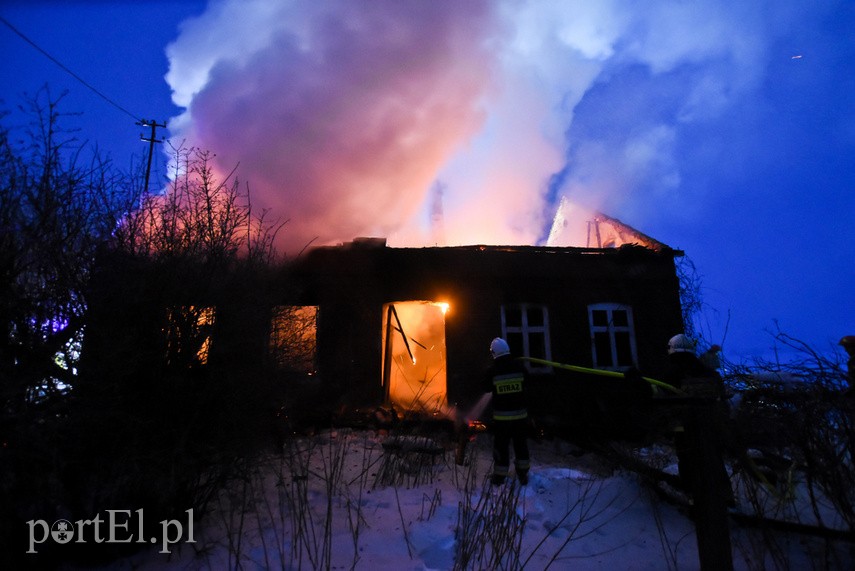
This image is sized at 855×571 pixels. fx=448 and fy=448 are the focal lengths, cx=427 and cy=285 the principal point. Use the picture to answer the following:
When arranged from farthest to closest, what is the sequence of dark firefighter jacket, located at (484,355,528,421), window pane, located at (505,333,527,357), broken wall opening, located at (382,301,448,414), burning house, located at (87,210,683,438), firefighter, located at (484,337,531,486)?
broken wall opening, located at (382,301,448,414), window pane, located at (505,333,527,357), burning house, located at (87,210,683,438), dark firefighter jacket, located at (484,355,528,421), firefighter, located at (484,337,531,486)

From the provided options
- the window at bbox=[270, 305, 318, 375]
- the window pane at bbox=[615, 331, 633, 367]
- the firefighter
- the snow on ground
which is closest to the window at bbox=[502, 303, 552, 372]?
the window pane at bbox=[615, 331, 633, 367]

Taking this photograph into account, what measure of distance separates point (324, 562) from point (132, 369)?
6.51ft

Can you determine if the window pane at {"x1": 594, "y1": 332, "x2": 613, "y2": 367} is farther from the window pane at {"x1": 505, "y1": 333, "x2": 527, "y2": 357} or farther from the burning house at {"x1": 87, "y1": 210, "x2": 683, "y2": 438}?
the window pane at {"x1": 505, "y1": 333, "x2": 527, "y2": 357}

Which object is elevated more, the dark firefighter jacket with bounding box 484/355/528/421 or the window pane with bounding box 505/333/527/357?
the window pane with bounding box 505/333/527/357

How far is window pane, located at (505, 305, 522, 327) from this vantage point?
35.3ft

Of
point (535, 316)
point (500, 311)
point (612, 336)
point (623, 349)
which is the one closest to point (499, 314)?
point (500, 311)

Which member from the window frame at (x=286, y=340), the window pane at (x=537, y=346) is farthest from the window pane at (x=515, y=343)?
the window frame at (x=286, y=340)

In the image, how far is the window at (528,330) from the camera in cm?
1052

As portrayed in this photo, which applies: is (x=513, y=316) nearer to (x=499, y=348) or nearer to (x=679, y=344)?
(x=499, y=348)

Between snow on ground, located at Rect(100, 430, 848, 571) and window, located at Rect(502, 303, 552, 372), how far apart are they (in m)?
5.25

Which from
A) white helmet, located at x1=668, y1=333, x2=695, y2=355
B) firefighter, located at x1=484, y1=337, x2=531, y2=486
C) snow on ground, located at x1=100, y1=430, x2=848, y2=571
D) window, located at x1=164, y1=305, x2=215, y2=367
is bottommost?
snow on ground, located at x1=100, y1=430, x2=848, y2=571

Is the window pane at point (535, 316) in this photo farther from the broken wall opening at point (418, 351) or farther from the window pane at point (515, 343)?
the broken wall opening at point (418, 351)

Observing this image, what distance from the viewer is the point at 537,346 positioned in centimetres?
1069

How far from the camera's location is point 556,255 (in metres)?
11.1
